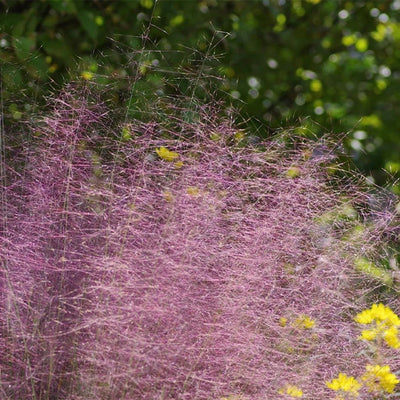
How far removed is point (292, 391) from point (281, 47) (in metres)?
2.09

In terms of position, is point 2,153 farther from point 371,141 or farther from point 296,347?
point 371,141

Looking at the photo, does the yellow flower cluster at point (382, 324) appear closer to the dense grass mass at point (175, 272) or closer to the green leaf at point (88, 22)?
the dense grass mass at point (175, 272)

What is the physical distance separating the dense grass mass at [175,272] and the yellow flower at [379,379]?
4cm

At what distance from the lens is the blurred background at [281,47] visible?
323 cm

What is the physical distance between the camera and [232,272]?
1.79 metres

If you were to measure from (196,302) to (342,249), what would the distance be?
1.27 ft

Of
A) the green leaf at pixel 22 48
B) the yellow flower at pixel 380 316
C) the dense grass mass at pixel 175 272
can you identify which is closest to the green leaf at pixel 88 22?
the green leaf at pixel 22 48

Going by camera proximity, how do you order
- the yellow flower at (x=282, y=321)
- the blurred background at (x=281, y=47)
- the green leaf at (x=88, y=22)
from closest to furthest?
the yellow flower at (x=282, y=321) < the green leaf at (x=88, y=22) < the blurred background at (x=281, y=47)

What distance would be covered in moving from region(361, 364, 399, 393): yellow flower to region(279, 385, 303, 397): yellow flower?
148mm

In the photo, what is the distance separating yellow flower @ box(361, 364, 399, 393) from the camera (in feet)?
5.65

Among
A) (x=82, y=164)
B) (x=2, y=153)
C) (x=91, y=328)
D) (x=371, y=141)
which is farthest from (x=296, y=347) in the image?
(x=371, y=141)

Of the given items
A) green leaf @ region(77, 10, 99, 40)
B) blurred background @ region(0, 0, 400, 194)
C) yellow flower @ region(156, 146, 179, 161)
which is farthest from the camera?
blurred background @ region(0, 0, 400, 194)

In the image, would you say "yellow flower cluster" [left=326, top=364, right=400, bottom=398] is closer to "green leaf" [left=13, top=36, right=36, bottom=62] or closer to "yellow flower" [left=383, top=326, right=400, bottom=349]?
"yellow flower" [left=383, top=326, right=400, bottom=349]

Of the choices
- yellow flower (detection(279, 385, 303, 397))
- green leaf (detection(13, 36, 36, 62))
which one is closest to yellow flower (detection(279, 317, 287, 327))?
yellow flower (detection(279, 385, 303, 397))
